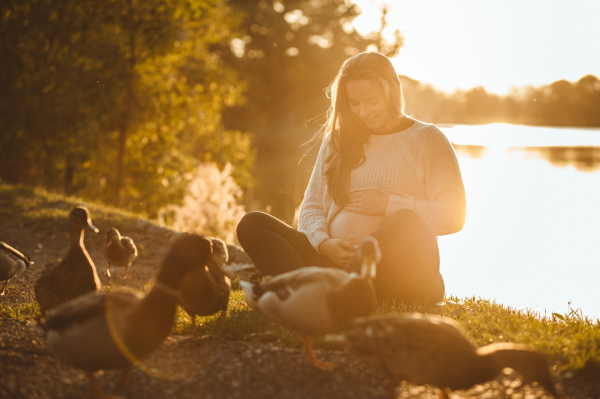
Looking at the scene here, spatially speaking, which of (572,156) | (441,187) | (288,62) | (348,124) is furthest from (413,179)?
(572,156)

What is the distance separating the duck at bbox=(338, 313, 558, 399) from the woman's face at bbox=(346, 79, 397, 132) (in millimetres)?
2162

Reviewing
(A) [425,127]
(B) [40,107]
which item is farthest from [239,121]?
(A) [425,127]

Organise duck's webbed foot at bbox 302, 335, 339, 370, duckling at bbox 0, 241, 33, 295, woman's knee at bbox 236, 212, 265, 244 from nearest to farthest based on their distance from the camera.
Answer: duck's webbed foot at bbox 302, 335, 339, 370
woman's knee at bbox 236, 212, 265, 244
duckling at bbox 0, 241, 33, 295

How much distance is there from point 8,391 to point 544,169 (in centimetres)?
2674

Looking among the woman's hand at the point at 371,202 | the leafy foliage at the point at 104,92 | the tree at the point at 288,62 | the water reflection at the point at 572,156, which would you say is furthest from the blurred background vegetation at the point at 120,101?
the water reflection at the point at 572,156

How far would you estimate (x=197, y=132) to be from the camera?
653 inches

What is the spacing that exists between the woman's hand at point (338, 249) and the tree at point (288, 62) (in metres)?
21.6

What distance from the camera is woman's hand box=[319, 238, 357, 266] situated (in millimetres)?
3914

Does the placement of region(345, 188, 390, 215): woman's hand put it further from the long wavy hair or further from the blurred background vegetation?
the blurred background vegetation

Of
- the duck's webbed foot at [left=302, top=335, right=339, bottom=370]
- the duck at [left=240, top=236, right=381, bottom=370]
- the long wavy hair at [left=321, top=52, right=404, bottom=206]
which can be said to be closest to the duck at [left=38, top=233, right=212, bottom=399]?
the duck at [left=240, top=236, right=381, bottom=370]

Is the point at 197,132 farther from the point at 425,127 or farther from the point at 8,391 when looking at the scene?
the point at 8,391

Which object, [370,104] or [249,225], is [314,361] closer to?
[249,225]

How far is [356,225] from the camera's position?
13.3ft

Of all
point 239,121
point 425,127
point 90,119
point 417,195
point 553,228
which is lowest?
point 553,228
